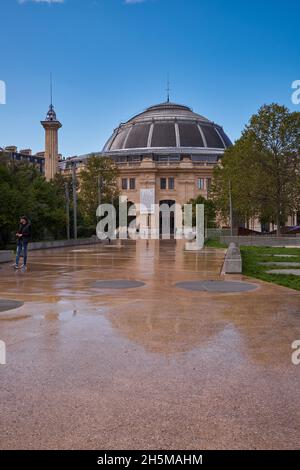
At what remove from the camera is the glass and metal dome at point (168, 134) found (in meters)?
109

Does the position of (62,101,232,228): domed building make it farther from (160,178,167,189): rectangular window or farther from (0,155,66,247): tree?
(0,155,66,247): tree

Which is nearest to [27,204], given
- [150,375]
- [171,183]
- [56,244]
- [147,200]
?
[56,244]

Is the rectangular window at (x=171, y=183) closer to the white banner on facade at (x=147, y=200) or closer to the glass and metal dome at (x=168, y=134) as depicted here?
the white banner on facade at (x=147, y=200)

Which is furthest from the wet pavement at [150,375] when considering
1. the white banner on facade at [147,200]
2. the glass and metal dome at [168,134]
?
the glass and metal dome at [168,134]

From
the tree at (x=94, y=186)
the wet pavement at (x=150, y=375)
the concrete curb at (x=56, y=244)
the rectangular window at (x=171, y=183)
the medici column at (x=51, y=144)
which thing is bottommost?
the wet pavement at (x=150, y=375)

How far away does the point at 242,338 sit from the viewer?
19.5 feet

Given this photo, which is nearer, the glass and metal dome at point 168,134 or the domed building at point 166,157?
the domed building at point 166,157

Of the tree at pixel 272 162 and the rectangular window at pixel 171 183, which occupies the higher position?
the rectangular window at pixel 171 183

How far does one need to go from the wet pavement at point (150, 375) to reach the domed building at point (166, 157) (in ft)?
309

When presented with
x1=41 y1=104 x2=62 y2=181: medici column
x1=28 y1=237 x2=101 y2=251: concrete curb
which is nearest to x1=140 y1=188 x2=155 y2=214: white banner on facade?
x1=41 y1=104 x2=62 y2=181: medici column

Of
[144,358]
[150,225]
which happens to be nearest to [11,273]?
[144,358]
